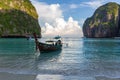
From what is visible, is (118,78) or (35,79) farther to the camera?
(118,78)

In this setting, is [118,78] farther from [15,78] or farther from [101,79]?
[15,78]

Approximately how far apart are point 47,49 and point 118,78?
1699 inches

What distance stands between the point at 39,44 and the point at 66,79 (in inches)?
1625

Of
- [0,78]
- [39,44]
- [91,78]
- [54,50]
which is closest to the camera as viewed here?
[0,78]

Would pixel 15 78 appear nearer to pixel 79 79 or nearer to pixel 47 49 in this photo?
pixel 79 79

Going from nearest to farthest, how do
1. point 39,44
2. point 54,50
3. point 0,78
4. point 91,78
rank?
point 0,78 < point 91,78 < point 39,44 < point 54,50

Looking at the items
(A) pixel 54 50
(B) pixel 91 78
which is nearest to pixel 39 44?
(A) pixel 54 50

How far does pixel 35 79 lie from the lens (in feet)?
86.4

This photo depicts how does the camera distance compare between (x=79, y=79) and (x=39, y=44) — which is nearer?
(x=79, y=79)

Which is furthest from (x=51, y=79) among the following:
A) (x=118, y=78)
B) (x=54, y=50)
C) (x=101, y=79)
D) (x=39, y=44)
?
(x=54, y=50)

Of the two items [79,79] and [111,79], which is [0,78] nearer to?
[79,79]

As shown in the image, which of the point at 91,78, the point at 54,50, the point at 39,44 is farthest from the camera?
the point at 54,50

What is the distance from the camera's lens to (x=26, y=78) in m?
26.6

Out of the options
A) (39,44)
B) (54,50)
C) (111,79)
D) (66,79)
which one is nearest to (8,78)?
(66,79)
